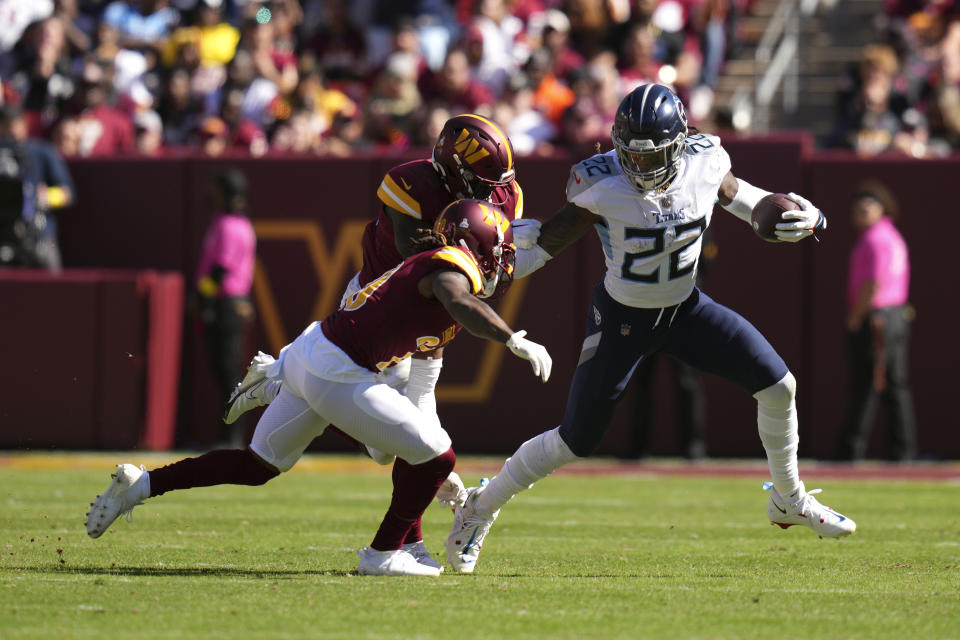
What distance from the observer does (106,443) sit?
470 inches

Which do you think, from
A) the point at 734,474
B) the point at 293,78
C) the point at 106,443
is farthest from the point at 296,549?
the point at 293,78

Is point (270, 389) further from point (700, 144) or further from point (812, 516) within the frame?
point (812, 516)

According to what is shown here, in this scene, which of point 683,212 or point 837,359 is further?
point 837,359

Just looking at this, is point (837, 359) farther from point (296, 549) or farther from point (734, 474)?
point (296, 549)

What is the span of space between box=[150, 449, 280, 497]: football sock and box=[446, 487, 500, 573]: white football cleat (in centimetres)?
73

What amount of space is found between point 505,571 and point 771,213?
1.74 m

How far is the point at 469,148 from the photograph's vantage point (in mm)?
6098

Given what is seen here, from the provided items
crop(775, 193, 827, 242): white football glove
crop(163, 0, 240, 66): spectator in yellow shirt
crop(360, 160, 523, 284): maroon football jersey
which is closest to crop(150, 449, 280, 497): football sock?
crop(360, 160, 523, 284): maroon football jersey

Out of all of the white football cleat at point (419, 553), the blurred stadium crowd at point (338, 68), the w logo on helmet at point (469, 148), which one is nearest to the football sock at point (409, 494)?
the white football cleat at point (419, 553)

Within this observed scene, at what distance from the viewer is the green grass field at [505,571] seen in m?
4.59

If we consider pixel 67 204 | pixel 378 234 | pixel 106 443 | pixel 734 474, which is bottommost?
pixel 106 443

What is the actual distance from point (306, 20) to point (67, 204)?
431cm

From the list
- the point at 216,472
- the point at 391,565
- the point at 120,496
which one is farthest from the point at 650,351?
the point at 120,496

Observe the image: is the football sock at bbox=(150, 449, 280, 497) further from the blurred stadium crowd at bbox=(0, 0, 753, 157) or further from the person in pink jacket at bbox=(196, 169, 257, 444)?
the blurred stadium crowd at bbox=(0, 0, 753, 157)
